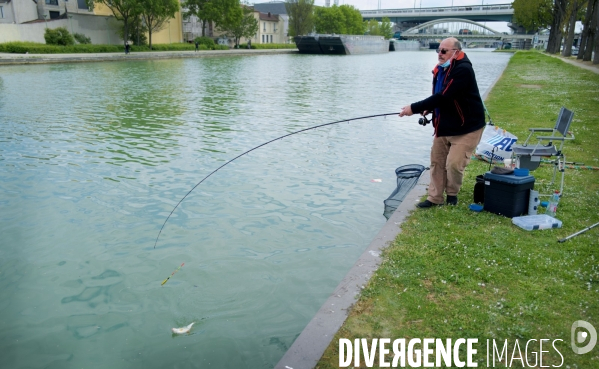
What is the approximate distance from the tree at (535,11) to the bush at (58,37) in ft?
179

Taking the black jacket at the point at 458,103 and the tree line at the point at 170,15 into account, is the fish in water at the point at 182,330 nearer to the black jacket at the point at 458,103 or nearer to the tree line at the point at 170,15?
the black jacket at the point at 458,103

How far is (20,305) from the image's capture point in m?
4.84

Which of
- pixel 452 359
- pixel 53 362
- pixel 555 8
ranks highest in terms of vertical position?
pixel 555 8

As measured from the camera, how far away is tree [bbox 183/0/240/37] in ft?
233

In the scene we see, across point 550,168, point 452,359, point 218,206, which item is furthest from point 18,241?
point 550,168

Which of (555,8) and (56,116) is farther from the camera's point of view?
(555,8)

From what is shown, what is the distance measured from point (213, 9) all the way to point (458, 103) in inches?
2776

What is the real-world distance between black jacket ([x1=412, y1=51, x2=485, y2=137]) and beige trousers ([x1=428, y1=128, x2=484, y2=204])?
0.11 metres

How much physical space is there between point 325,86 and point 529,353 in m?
23.1

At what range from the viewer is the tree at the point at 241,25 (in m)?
73.4

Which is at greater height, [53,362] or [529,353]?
[529,353]

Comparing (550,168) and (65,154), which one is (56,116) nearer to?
(65,154)

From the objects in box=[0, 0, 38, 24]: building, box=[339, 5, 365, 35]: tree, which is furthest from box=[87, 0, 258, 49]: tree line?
box=[339, 5, 365, 35]: tree

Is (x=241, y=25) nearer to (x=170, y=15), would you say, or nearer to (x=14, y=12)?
(x=170, y=15)
